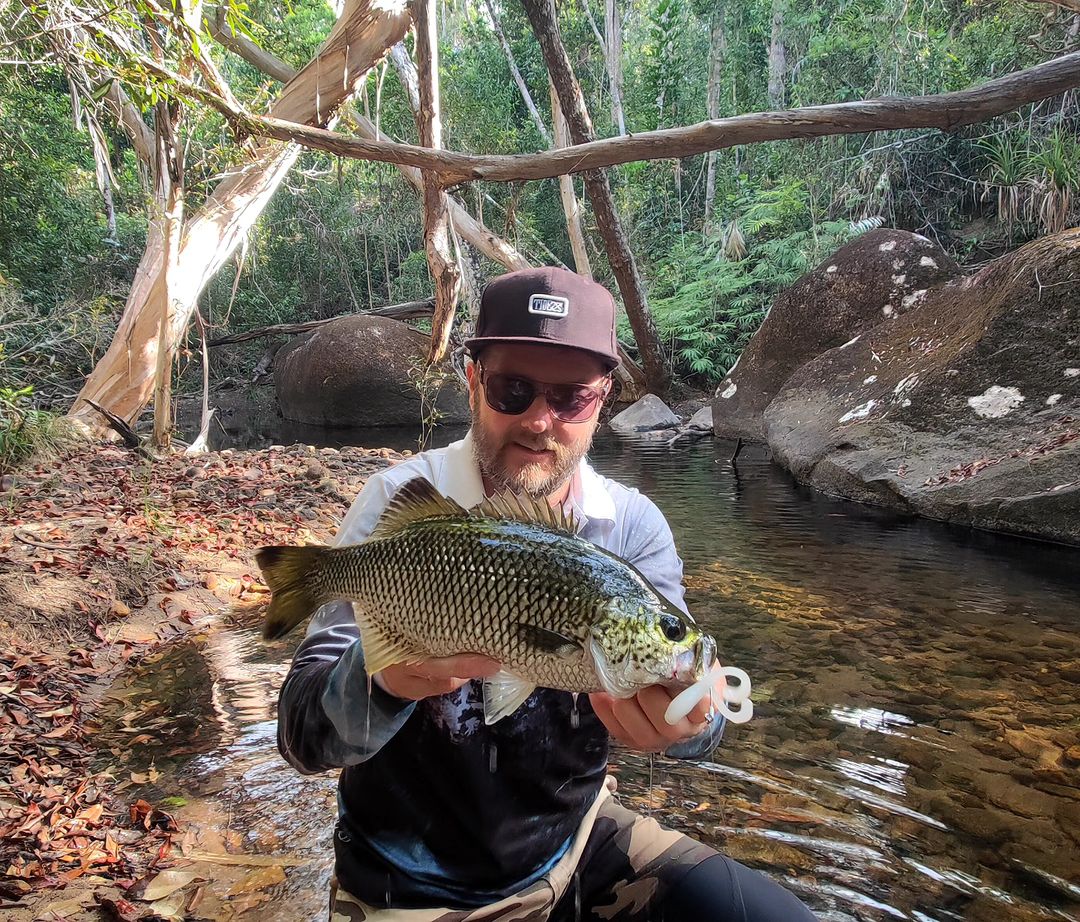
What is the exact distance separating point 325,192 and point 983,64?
1857 centimetres

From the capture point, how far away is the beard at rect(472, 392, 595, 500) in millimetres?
2186

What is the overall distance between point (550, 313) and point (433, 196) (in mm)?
8334

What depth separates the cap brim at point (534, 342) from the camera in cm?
210

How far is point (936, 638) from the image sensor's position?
5473mm

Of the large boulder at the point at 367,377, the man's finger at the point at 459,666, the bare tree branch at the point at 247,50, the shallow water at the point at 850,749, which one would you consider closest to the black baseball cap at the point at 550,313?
the man's finger at the point at 459,666

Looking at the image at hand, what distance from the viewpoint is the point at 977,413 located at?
30.5ft

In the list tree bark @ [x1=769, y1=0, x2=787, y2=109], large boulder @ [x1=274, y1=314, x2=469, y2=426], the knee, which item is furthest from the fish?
tree bark @ [x1=769, y1=0, x2=787, y2=109]

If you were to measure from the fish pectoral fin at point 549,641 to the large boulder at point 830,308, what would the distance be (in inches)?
514

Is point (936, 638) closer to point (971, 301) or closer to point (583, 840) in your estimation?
point (583, 840)

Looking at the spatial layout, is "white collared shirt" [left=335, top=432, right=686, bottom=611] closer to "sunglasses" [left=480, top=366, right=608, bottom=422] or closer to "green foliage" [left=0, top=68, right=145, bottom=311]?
"sunglasses" [left=480, top=366, right=608, bottom=422]

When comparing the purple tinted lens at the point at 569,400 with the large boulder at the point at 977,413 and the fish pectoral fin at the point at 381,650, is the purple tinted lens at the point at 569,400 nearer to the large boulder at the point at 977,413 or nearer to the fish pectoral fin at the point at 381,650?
the fish pectoral fin at the point at 381,650

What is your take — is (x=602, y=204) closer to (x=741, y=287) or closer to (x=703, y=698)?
(x=741, y=287)

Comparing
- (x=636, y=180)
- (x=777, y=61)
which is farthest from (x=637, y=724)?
(x=777, y=61)

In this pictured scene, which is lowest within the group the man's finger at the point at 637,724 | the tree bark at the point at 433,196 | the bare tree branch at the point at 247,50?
the man's finger at the point at 637,724
